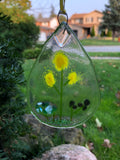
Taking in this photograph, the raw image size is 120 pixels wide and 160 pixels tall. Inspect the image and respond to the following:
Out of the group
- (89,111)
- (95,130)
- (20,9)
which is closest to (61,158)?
(89,111)

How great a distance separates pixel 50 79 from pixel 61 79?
60mm

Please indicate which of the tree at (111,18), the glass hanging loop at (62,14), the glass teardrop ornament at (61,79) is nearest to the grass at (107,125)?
the glass teardrop ornament at (61,79)

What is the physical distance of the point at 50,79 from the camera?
0.94 meters

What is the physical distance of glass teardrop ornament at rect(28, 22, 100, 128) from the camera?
906 millimetres

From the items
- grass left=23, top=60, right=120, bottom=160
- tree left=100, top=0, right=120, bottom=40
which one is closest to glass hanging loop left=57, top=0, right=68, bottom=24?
grass left=23, top=60, right=120, bottom=160

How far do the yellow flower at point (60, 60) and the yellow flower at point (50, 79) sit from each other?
5 cm

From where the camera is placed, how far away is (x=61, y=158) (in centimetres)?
112

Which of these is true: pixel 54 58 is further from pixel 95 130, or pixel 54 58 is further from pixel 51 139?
pixel 95 130

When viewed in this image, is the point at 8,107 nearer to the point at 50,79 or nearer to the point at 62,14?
the point at 50,79

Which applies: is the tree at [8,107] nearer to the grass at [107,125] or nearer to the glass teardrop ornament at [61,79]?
the glass teardrop ornament at [61,79]

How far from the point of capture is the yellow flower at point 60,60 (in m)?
0.91

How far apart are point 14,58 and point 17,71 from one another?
211 mm

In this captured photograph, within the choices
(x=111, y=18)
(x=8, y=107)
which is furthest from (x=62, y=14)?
(x=111, y=18)

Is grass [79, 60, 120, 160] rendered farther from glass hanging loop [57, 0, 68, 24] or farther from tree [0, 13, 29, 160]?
glass hanging loop [57, 0, 68, 24]
